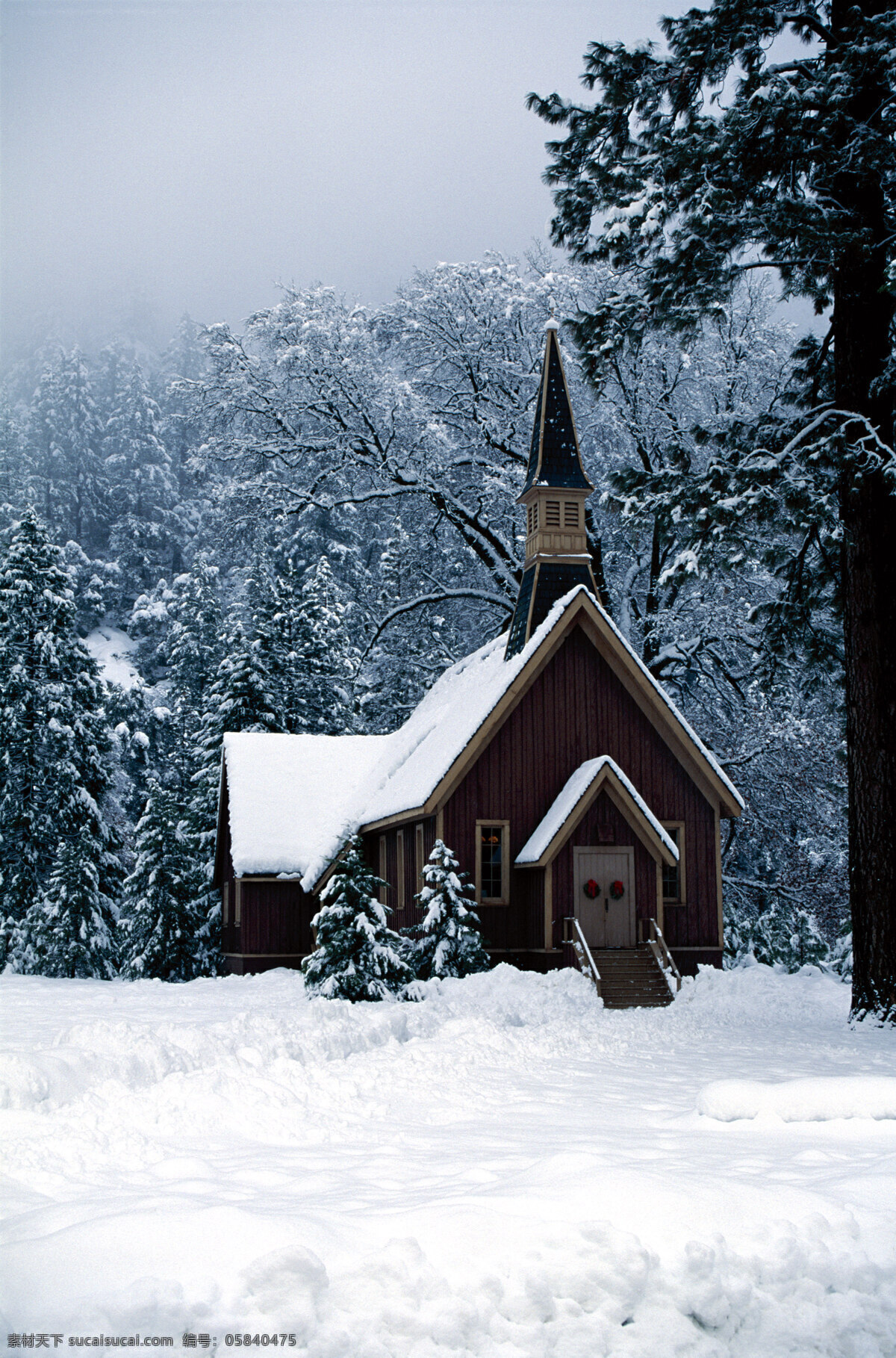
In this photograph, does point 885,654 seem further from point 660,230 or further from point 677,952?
point 677,952

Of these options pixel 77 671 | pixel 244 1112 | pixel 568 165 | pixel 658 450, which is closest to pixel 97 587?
pixel 77 671

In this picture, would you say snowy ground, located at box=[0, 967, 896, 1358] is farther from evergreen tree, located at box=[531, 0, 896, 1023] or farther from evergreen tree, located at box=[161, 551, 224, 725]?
evergreen tree, located at box=[161, 551, 224, 725]

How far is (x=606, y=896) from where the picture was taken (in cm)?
2027

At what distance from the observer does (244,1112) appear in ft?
30.7

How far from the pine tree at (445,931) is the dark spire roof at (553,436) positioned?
852cm

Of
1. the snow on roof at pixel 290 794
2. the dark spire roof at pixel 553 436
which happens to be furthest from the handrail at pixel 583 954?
the dark spire roof at pixel 553 436

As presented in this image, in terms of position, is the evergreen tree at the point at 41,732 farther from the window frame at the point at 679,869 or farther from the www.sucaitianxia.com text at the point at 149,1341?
the www.sucaitianxia.com text at the point at 149,1341

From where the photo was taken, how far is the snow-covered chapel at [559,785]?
2020cm

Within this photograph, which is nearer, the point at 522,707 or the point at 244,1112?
the point at 244,1112

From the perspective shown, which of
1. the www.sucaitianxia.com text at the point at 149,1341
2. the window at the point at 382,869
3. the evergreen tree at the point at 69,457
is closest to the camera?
the www.sucaitianxia.com text at the point at 149,1341

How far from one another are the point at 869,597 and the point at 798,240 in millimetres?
4354

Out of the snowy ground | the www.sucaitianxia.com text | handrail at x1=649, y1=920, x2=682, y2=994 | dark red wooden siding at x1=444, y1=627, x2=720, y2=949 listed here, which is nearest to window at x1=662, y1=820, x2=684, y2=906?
dark red wooden siding at x1=444, y1=627, x2=720, y2=949

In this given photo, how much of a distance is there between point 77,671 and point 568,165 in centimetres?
2453

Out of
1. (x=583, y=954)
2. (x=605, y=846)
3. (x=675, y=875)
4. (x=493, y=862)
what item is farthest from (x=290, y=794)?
(x=583, y=954)
